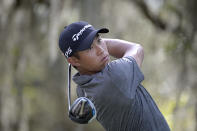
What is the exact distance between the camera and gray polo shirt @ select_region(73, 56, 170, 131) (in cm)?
252

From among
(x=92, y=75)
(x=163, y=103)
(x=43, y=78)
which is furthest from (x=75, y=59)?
(x=43, y=78)

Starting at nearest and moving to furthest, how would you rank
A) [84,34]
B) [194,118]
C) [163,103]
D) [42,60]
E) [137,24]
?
[84,34], [194,118], [137,24], [163,103], [42,60]

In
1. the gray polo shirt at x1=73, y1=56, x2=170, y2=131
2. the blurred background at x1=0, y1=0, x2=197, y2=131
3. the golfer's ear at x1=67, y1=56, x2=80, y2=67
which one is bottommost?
the blurred background at x1=0, y1=0, x2=197, y2=131

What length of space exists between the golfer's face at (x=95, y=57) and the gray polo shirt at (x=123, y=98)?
35mm

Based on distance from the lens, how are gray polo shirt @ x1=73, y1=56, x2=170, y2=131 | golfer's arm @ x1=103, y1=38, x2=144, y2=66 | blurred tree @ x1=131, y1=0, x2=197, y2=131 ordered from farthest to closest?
blurred tree @ x1=131, y1=0, x2=197, y2=131 < golfer's arm @ x1=103, y1=38, x2=144, y2=66 < gray polo shirt @ x1=73, y1=56, x2=170, y2=131

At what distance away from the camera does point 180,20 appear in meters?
6.84

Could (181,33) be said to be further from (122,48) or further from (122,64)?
(122,64)

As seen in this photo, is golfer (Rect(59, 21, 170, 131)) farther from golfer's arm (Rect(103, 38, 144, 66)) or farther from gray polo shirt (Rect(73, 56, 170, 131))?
golfer's arm (Rect(103, 38, 144, 66))

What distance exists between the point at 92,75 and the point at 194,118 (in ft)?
13.5

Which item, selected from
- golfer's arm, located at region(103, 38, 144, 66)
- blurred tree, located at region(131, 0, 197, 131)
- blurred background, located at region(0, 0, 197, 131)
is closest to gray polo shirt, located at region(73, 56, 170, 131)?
golfer's arm, located at region(103, 38, 144, 66)

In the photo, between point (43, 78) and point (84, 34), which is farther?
point (43, 78)

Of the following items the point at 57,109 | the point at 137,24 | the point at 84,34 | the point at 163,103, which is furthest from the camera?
the point at 57,109

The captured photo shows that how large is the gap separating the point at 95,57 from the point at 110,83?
0.15 metres

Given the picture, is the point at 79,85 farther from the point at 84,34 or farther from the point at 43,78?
the point at 43,78
